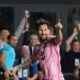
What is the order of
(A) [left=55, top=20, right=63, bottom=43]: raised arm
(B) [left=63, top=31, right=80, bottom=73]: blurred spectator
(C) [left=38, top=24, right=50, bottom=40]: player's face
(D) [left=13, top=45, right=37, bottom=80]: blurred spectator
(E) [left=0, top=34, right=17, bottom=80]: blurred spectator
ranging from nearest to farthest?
(A) [left=55, top=20, right=63, bottom=43]: raised arm → (C) [left=38, top=24, right=50, bottom=40]: player's face → (E) [left=0, top=34, right=17, bottom=80]: blurred spectator → (D) [left=13, top=45, right=37, bottom=80]: blurred spectator → (B) [left=63, top=31, right=80, bottom=73]: blurred spectator

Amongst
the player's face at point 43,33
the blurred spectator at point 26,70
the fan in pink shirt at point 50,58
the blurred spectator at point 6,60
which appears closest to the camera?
the player's face at point 43,33

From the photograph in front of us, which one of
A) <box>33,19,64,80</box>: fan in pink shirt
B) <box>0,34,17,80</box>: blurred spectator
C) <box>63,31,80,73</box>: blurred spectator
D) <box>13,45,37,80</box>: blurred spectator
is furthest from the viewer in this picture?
<box>63,31,80,73</box>: blurred spectator

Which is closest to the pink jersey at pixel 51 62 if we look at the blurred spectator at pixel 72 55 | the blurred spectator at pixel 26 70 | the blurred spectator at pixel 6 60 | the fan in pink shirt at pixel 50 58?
the fan in pink shirt at pixel 50 58

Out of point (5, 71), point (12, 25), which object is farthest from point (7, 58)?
point (12, 25)

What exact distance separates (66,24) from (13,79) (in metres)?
4.27

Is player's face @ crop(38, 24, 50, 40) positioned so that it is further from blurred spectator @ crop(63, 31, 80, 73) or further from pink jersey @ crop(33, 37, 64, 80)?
blurred spectator @ crop(63, 31, 80, 73)

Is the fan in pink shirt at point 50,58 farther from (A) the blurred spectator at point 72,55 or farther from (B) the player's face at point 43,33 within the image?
(A) the blurred spectator at point 72,55

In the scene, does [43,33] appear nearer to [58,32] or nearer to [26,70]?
[58,32]

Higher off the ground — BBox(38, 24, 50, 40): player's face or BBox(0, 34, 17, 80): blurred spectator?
BBox(38, 24, 50, 40): player's face

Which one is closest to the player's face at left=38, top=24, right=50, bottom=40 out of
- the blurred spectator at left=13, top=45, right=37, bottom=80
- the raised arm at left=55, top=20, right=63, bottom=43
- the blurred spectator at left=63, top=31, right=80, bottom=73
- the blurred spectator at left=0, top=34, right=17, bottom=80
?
the raised arm at left=55, top=20, right=63, bottom=43

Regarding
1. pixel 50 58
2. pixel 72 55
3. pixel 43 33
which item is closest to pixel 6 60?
pixel 50 58

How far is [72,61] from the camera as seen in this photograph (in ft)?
32.5

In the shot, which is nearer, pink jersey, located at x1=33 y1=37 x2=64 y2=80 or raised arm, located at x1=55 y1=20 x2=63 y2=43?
raised arm, located at x1=55 y1=20 x2=63 y2=43

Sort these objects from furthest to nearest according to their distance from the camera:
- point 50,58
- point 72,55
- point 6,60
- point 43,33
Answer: point 72,55, point 6,60, point 50,58, point 43,33
